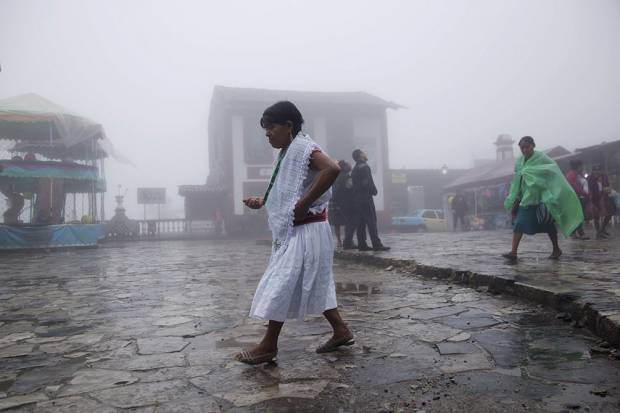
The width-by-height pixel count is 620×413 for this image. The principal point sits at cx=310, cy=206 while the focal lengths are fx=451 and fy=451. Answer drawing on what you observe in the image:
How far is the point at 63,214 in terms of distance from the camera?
16516 millimetres

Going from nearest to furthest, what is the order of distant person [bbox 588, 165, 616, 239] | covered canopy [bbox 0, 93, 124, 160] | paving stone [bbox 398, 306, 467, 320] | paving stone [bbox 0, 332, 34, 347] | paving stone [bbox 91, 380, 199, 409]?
1. paving stone [bbox 91, 380, 199, 409]
2. paving stone [bbox 0, 332, 34, 347]
3. paving stone [bbox 398, 306, 467, 320]
4. distant person [bbox 588, 165, 616, 239]
5. covered canopy [bbox 0, 93, 124, 160]

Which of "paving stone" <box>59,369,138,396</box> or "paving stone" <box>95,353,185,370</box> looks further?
"paving stone" <box>95,353,185,370</box>

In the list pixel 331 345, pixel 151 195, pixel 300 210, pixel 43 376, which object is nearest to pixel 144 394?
pixel 43 376

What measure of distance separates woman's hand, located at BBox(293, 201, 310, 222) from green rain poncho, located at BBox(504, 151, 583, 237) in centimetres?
423

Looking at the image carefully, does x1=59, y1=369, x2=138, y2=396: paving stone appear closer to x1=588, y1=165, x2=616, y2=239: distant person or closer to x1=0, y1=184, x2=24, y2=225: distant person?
x1=588, y1=165, x2=616, y2=239: distant person

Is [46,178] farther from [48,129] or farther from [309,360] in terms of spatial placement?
[309,360]

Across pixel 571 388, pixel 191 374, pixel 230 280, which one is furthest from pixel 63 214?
pixel 571 388

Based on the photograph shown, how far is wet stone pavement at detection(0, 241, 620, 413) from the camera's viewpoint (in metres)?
2.09

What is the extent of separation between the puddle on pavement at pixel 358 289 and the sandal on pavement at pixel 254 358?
93.1 inches

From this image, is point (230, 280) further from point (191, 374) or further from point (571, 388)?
point (571, 388)

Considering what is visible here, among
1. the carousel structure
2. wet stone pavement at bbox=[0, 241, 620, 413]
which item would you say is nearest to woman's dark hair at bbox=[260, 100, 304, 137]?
wet stone pavement at bbox=[0, 241, 620, 413]

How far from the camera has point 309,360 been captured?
2.70 meters

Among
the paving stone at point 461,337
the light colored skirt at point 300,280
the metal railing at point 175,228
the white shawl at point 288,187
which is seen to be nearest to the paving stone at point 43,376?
the light colored skirt at point 300,280

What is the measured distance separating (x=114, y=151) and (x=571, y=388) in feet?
61.0
